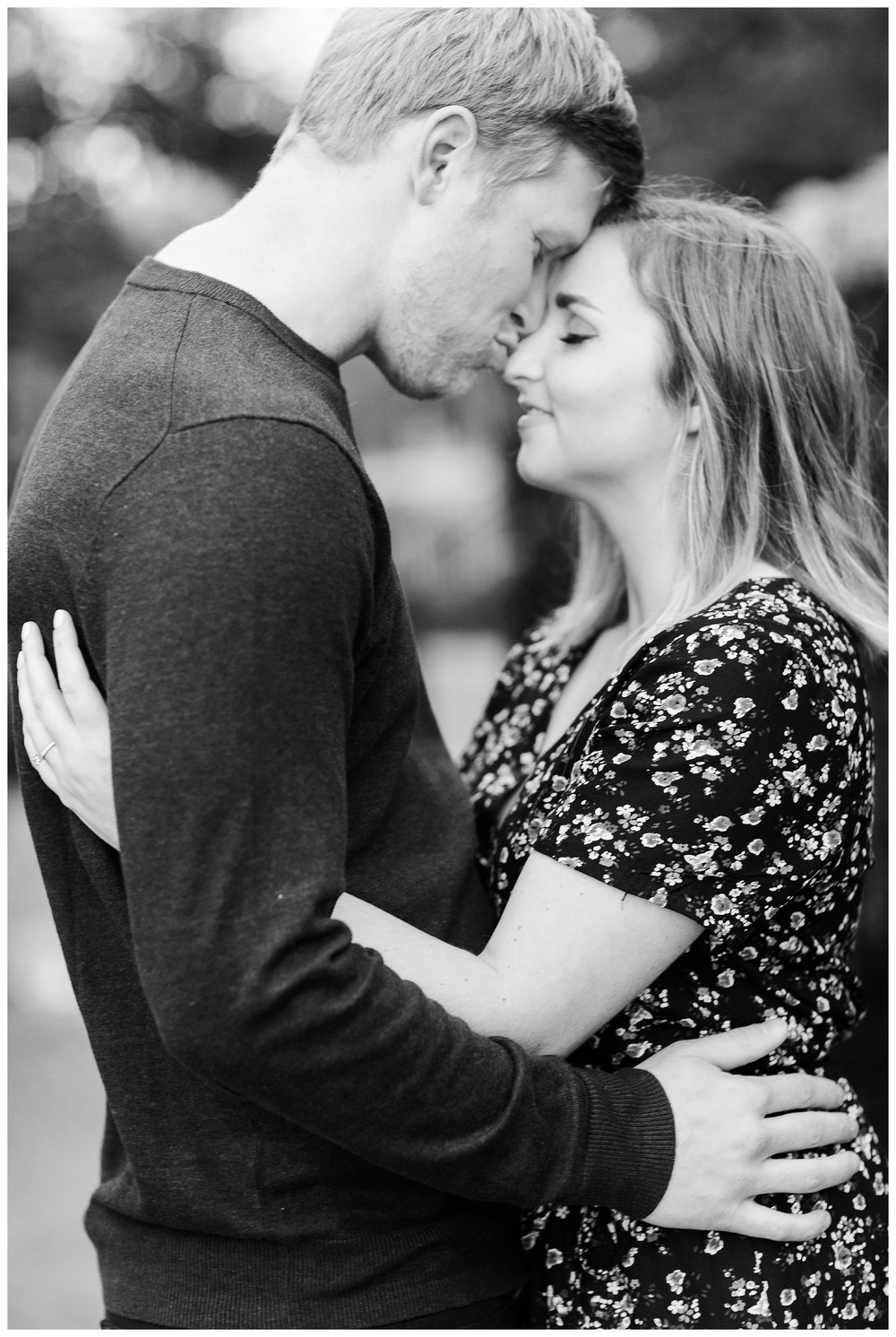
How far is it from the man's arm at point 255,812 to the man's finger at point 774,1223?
0.51 m

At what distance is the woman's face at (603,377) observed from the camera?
211 centimetres

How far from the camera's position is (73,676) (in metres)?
1.41

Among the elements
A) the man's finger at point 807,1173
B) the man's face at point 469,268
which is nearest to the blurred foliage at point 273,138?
the man's face at point 469,268

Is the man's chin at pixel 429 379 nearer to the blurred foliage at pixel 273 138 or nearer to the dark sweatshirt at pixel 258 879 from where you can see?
the dark sweatshirt at pixel 258 879

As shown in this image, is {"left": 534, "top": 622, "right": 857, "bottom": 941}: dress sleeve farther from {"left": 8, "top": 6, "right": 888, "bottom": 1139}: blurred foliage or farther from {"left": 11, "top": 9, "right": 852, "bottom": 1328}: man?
{"left": 8, "top": 6, "right": 888, "bottom": 1139}: blurred foliage

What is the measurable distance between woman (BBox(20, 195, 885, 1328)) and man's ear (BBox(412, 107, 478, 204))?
1.61ft

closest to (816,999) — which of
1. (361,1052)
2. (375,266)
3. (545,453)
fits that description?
(361,1052)

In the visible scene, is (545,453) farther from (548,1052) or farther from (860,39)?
(860,39)

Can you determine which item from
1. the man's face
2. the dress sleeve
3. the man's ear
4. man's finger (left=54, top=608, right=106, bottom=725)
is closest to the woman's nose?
the man's face

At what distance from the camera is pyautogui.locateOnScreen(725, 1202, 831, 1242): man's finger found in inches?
65.7

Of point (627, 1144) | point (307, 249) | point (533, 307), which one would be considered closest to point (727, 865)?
point (627, 1144)

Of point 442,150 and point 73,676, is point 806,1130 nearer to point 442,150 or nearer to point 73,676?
point 73,676

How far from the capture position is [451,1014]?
4.91ft

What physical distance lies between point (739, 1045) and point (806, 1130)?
0.56 feet
